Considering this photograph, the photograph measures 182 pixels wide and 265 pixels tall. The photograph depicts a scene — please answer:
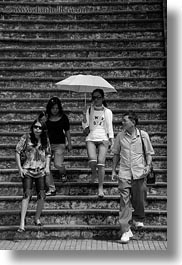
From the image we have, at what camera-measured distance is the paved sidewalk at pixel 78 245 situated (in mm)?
7109

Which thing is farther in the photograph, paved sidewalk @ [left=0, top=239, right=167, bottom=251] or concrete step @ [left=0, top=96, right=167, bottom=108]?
concrete step @ [left=0, top=96, right=167, bottom=108]

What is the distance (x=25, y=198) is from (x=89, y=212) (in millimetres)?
915

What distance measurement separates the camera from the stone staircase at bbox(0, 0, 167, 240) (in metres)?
7.72

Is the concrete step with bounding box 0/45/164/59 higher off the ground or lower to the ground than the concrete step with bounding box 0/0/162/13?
lower

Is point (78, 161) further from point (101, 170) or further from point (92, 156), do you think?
point (101, 170)

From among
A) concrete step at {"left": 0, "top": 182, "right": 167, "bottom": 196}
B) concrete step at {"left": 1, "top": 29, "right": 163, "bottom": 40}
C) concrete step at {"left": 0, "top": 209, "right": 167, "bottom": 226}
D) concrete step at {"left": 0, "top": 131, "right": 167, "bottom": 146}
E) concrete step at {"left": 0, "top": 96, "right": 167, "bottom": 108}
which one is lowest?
concrete step at {"left": 0, "top": 209, "right": 167, "bottom": 226}

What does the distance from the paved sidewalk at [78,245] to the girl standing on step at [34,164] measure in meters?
0.25


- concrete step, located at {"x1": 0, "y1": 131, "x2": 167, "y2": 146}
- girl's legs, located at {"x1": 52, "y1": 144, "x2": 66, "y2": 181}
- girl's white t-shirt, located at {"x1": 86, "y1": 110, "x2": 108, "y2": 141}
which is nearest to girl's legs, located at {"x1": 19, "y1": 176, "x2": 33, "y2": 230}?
girl's legs, located at {"x1": 52, "y1": 144, "x2": 66, "y2": 181}

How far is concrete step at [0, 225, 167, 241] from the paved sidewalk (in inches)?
3.4

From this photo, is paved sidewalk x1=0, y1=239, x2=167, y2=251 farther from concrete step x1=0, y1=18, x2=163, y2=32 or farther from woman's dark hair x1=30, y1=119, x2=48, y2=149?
concrete step x1=0, y1=18, x2=163, y2=32

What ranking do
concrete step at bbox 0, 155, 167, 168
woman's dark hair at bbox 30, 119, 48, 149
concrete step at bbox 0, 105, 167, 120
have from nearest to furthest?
1. woman's dark hair at bbox 30, 119, 48, 149
2. concrete step at bbox 0, 155, 167, 168
3. concrete step at bbox 0, 105, 167, 120

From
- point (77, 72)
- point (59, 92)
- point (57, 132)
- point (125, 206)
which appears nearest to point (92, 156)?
point (57, 132)

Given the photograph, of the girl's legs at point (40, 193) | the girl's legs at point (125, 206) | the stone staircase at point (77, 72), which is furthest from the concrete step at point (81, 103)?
the girl's legs at point (125, 206)

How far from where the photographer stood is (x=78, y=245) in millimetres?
7246
